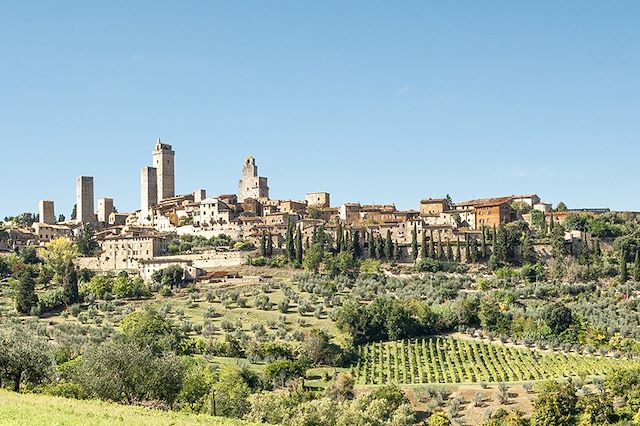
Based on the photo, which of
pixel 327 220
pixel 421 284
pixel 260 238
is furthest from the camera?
pixel 327 220

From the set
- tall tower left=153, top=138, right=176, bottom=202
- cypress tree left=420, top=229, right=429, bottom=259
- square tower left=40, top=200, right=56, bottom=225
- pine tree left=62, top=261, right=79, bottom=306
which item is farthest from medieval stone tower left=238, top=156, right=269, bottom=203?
pine tree left=62, top=261, right=79, bottom=306

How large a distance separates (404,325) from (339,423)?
25.0m

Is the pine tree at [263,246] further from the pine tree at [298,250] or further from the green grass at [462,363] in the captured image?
the green grass at [462,363]

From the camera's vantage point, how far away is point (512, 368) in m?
50.4

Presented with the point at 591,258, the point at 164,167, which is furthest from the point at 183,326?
the point at 164,167

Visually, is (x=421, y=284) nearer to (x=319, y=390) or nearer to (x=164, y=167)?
(x=319, y=390)

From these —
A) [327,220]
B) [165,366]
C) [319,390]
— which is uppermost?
[327,220]

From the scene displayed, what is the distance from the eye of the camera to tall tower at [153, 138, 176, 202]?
11169 centimetres

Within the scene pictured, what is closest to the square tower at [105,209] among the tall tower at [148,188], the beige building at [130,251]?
the tall tower at [148,188]

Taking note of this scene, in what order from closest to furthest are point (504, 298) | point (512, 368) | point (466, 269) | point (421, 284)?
point (512, 368) < point (504, 298) < point (421, 284) < point (466, 269)

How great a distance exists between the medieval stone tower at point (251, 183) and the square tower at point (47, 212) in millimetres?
22190

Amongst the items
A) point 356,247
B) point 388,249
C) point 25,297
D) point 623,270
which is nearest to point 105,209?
point 356,247

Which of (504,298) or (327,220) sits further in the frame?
(327,220)

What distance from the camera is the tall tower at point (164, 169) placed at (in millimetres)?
111688
